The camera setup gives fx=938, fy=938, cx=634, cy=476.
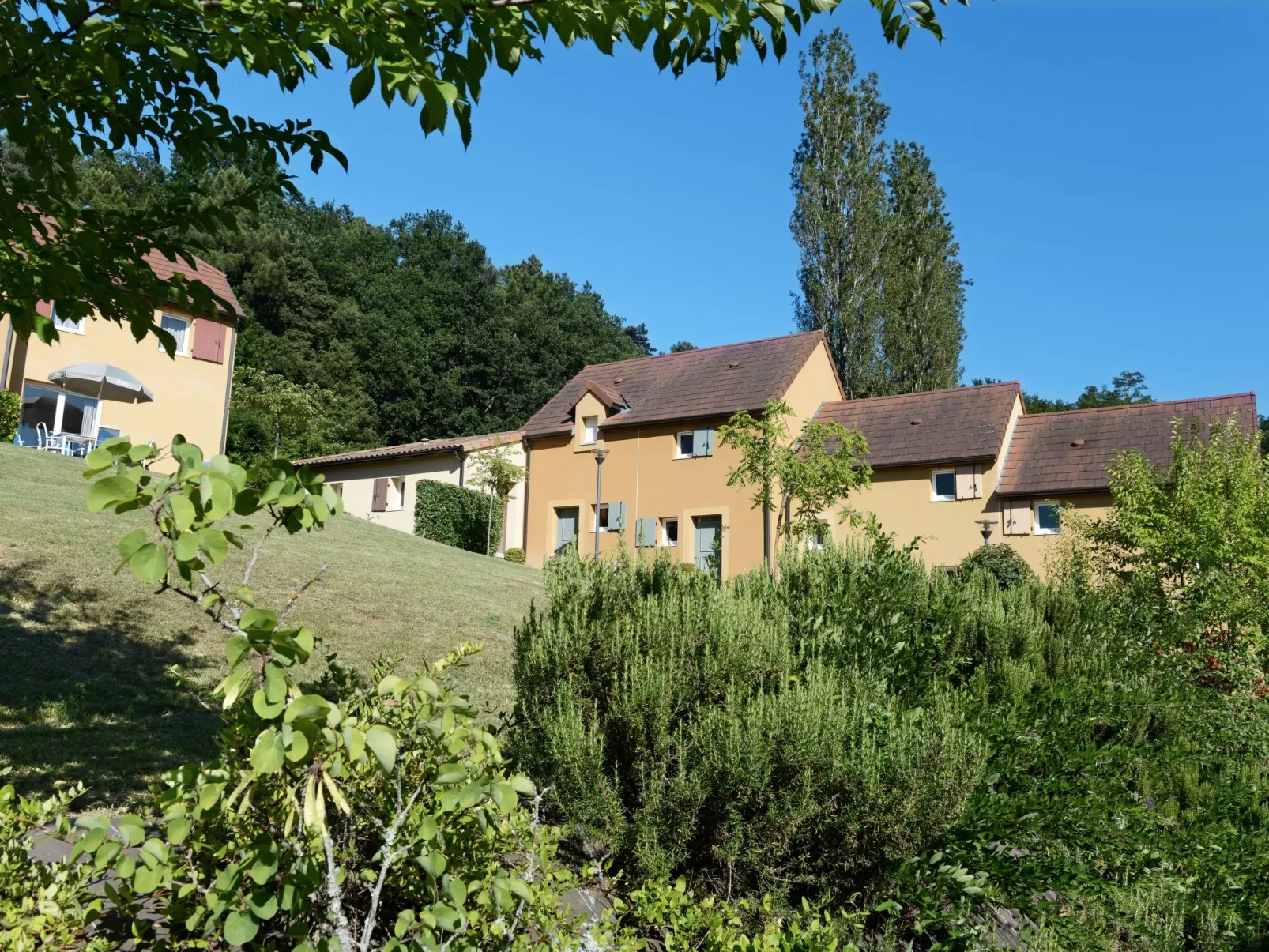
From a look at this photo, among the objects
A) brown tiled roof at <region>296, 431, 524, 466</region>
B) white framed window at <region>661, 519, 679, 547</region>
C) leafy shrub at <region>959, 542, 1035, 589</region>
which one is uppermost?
brown tiled roof at <region>296, 431, 524, 466</region>

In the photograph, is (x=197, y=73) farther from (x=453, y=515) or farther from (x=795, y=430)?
(x=453, y=515)

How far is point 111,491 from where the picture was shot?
1.70 m

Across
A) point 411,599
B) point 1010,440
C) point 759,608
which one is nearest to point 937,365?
point 1010,440

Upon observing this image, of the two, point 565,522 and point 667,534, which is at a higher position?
point 565,522

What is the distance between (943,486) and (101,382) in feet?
71.5

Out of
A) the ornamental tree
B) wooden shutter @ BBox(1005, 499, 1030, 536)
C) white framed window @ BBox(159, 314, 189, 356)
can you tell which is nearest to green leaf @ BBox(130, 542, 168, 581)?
the ornamental tree

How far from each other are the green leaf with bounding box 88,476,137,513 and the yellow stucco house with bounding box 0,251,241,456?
23286 millimetres

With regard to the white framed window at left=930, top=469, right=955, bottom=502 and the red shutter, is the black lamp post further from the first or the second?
the red shutter

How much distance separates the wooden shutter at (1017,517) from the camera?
963 inches

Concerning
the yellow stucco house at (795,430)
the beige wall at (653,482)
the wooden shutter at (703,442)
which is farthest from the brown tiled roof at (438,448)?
the wooden shutter at (703,442)

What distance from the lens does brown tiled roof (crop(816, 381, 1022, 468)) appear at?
25.4 m

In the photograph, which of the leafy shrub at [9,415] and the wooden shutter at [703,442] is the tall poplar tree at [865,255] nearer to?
the wooden shutter at [703,442]

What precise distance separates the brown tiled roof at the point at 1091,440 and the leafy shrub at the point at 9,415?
78.9ft

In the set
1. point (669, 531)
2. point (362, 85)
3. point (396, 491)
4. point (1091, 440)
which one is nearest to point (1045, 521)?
point (1091, 440)
